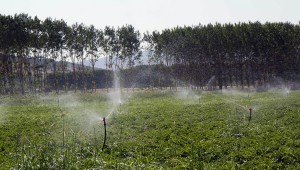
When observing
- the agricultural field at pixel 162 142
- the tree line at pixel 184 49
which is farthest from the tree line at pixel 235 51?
the agricultural field at pixel 162 142

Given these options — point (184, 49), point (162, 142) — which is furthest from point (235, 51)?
point (162, 142)

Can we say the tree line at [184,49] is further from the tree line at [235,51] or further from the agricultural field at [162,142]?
the agricultural field at [162,142]

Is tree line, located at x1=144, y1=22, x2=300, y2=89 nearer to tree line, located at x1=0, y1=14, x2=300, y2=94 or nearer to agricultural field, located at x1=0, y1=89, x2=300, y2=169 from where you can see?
tree line, located at x1=0, y1=14, x2=300, y2=94

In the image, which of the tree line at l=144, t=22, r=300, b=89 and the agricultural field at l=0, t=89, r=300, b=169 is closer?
the agricultural field at l=0, t=89, r=300, b=169

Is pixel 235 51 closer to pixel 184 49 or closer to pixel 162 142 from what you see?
pixel 184 49

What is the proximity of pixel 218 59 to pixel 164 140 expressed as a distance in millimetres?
71483

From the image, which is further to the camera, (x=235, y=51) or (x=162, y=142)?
(x=235, y=51)

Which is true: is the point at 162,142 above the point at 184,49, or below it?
below

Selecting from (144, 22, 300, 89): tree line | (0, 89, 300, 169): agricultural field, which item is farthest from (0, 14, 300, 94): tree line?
(0, 89, 300, 169): agricultural field

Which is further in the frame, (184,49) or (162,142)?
(184,49)

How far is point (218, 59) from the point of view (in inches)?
3474

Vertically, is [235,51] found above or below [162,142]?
above

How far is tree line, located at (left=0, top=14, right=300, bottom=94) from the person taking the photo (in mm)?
78938

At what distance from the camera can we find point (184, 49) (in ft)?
299
